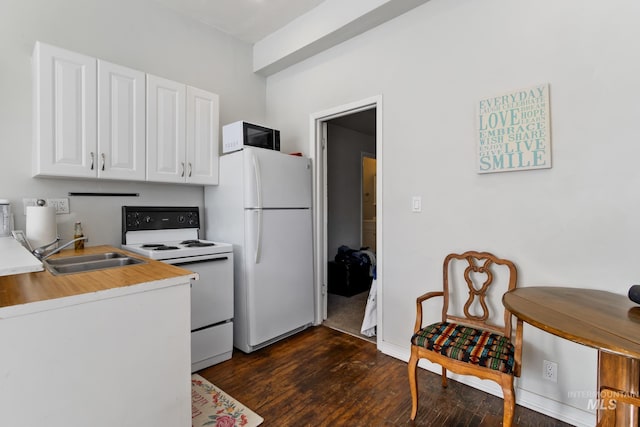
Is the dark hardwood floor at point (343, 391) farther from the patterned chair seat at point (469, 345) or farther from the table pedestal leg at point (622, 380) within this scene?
the table pedestal leg at point (622, 380)

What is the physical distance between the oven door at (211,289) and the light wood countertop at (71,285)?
767 millimetres

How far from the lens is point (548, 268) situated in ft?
5.86

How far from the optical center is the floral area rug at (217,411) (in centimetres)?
170

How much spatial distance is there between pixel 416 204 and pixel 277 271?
4.24 feet

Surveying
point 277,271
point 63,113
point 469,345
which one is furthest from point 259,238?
point 469,345

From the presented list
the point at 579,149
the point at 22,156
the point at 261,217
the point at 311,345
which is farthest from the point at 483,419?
the point at 22,156

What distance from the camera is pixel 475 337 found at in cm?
172

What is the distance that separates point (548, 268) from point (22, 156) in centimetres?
343

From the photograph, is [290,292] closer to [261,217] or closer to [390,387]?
[261,217]

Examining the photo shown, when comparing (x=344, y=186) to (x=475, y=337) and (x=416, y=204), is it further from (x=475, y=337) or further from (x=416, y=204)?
(x=475, y=337)

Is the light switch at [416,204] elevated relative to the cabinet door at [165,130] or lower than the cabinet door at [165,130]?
lower

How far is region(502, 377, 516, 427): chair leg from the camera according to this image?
1402 mm

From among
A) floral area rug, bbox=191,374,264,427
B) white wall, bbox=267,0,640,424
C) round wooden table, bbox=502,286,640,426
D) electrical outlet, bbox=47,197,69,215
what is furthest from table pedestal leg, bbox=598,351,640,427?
electrical outlet, bbox=47,197,69,215

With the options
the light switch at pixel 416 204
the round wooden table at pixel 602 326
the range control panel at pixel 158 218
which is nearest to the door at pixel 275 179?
the range control panel at pixel 158 218
